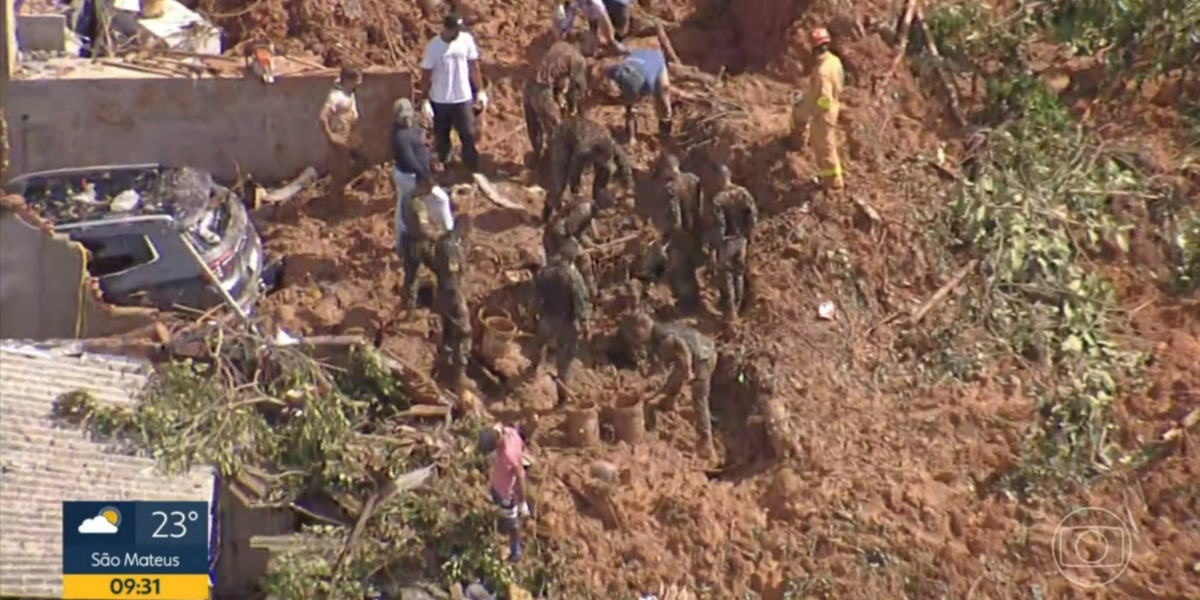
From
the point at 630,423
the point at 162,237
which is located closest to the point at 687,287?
the point at 630,423

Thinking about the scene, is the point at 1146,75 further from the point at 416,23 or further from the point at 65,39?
the point at 65,39

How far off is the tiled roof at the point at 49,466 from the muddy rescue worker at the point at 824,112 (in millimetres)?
5626

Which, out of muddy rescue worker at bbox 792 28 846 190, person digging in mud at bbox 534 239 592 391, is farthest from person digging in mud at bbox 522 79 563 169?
muddy rescue worker at bbox 792 28 846 190

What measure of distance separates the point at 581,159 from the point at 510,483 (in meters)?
3.67

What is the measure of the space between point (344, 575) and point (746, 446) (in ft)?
10.7

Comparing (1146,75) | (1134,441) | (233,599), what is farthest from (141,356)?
(1146,75)

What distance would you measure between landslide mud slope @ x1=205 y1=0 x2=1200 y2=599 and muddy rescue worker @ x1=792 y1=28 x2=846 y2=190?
280mm

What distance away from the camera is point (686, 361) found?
1661 cm

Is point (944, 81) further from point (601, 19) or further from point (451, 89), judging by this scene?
point (451, 89)

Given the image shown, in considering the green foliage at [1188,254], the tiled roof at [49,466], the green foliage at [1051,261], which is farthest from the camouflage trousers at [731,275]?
the tiled roof at [49,466]

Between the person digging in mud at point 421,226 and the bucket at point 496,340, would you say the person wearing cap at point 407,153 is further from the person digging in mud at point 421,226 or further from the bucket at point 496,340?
the bucket at point 496,340

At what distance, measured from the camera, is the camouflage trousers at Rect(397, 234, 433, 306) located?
1698 cm

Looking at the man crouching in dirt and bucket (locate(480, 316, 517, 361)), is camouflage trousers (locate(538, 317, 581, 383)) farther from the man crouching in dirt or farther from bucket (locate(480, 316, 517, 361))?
the man crouching in dirt
